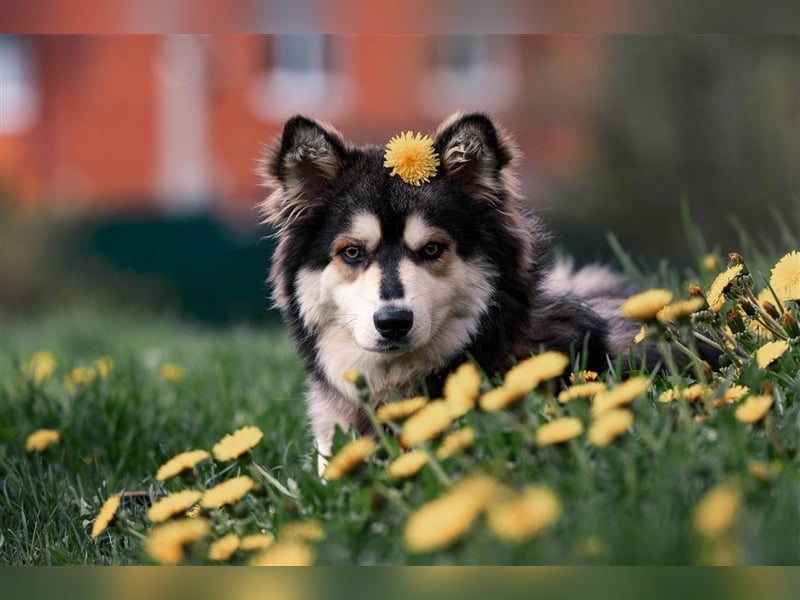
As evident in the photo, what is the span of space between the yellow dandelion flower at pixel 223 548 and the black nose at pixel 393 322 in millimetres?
999

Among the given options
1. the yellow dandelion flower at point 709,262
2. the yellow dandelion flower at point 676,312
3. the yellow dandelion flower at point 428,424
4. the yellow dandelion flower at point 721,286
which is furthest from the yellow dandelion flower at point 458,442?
the yellow dandelion flower at point 709,262

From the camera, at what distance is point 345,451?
6.65 ft

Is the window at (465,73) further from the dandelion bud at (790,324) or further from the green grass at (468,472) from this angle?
the dandelion bud at (790,324)

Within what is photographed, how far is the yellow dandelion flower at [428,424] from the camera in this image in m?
1.95

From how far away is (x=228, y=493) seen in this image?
2.13m

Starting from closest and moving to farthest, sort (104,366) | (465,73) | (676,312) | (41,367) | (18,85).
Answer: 1. (676,312)
2. (104,366)
3. (41,367)
4. (465,73)
5. (18,85)

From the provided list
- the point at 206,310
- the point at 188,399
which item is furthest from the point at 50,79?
the point at 188,399

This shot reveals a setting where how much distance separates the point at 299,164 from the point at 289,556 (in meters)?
1.69

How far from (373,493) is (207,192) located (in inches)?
482

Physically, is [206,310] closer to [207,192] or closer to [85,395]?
[207,192]

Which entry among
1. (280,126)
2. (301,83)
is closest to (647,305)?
(280,126)

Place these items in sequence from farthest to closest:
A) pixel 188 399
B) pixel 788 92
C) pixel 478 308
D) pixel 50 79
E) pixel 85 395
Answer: pixel 50 79, pixel 788 92, pixel 188 399, pixel 85 395, pixel 478 308

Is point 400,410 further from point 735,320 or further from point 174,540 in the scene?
point 735,320

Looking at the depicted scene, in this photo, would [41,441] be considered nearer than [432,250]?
No
